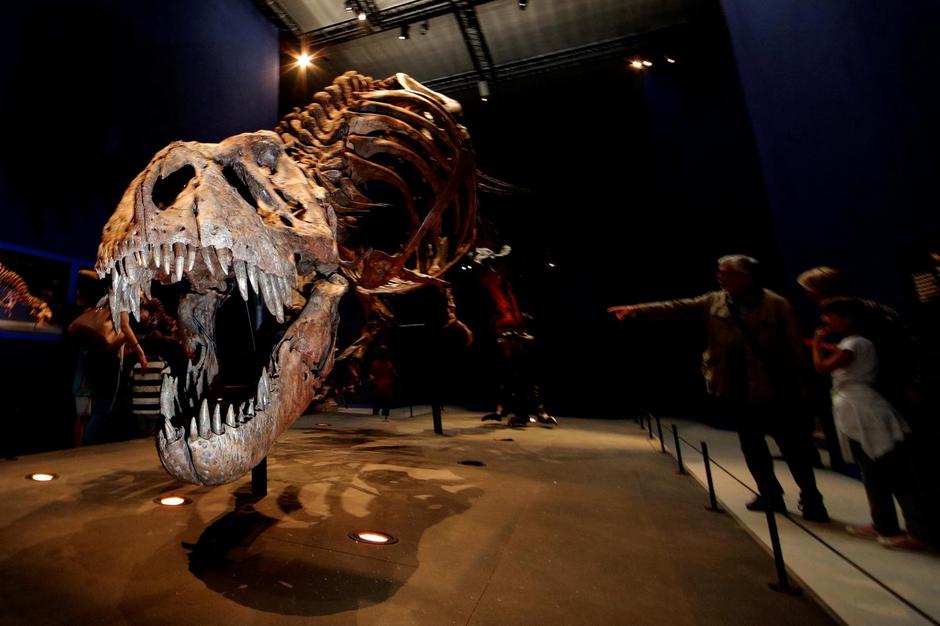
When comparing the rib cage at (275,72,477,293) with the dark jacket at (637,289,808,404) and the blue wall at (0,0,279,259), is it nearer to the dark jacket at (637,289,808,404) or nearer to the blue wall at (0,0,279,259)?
the dark jacket at (637,289,808,404)

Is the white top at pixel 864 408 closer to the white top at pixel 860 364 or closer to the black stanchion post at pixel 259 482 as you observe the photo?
the white top at pixel 860 364

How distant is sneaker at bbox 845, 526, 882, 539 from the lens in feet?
7.86

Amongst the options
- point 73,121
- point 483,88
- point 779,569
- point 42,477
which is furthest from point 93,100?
point 779,569

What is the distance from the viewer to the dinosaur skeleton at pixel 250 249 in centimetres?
165

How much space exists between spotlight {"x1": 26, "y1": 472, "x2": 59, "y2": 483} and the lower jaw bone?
120 inches

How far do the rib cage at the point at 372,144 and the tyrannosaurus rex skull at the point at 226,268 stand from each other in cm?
80

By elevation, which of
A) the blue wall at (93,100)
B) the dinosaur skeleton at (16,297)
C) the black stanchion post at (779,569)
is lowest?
the black stanchion post at (779,569)

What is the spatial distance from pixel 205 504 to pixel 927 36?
5.70 m

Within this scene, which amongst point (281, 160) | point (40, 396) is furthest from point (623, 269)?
point (40, 396)

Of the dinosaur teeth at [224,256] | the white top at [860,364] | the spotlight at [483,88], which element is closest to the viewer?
the dinosaur teeth at [224,256]

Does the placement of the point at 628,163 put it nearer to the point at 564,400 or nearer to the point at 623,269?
the point at 623,269

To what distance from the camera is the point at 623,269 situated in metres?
8.77

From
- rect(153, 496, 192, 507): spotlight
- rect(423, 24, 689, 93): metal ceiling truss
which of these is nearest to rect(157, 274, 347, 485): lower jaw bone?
rect(153, 496, 192, 507): spotlight

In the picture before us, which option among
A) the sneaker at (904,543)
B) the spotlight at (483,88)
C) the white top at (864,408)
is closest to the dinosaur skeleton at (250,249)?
the white top at (864,408)
